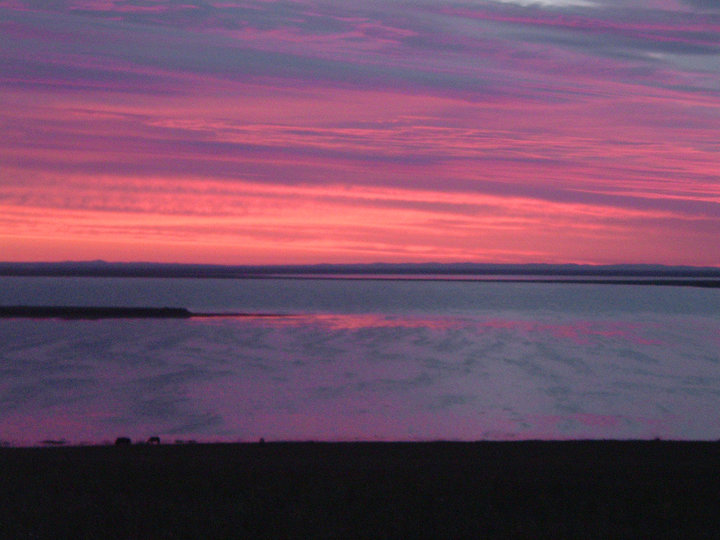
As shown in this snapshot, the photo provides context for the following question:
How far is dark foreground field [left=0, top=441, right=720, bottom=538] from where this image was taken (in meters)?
8.04

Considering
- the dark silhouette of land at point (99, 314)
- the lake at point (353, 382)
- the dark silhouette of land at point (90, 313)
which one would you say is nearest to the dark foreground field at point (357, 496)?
the lake at point (353, 382)

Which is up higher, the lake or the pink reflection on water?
the pink reflection on water

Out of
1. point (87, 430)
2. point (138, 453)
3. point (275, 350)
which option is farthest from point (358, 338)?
point (138, 453)

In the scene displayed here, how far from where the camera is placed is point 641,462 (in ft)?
38.9

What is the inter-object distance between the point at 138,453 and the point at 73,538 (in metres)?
5.35

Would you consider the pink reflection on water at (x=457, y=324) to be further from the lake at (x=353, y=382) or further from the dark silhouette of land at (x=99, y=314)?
the dark silhouette of land at (x=99, y=314)

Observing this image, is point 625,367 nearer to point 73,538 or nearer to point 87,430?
point 87,430

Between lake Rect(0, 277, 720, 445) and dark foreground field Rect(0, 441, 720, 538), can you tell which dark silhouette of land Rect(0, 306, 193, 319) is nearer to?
lake Rect(0, 277, 720, 445)

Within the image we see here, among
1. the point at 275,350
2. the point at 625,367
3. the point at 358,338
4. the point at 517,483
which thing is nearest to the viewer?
the point at 517,483

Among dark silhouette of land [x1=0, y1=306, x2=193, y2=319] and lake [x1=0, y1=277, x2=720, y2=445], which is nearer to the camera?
lake [x1=0, y1=277, x2=720, y2=445]

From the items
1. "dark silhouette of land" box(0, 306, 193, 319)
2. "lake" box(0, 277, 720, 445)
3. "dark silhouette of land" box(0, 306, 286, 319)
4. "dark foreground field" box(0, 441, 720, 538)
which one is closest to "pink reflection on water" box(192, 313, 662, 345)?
"lake" box(0, 277, 720, 445)

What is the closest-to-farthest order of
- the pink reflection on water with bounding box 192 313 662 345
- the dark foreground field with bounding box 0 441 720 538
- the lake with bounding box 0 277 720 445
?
the dark foreground field with bounding box 0 441 720 538 → the lake with bounding box 0 277 720 445 → the pink reflection on water with bounding box 192 313 662 345

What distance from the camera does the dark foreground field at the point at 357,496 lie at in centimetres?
804

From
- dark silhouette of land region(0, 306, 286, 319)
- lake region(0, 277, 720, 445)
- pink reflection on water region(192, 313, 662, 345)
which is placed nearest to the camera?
lake region(0, 277, 720, 445)
